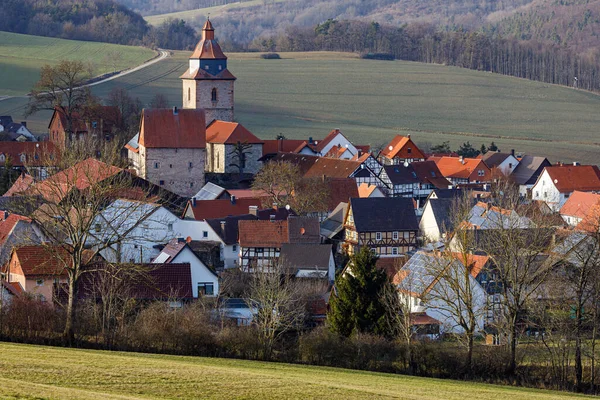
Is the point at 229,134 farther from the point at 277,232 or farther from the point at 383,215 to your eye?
the point at 277,232

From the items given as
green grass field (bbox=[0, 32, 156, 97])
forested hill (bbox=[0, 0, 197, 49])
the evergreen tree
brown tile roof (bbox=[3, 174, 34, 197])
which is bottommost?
the evergreen tree

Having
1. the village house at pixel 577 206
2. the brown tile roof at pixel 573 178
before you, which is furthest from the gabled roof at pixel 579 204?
the brown tile roof at pixel 573 178

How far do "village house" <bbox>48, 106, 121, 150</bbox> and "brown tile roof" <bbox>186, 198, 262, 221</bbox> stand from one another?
61.6 ft

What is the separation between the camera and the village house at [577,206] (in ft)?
187

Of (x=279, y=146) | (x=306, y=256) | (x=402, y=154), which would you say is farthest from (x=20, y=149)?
(x=306, y=256)

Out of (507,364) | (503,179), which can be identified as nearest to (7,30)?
(503,179)

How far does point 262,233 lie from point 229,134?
24074mm

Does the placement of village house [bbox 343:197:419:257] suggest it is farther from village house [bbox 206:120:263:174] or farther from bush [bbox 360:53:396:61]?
bush [bbox 360:53:396:61]

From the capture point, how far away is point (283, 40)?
516ft

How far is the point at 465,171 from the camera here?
75.4 meters

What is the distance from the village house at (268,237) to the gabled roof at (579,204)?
53.5ft

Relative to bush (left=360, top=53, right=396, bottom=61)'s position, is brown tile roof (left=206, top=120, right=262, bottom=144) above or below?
below

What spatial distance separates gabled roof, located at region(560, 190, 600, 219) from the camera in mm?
57406

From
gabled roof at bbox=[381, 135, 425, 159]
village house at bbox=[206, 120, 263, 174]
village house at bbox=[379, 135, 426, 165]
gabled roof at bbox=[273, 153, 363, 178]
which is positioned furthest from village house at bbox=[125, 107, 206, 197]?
gabled roof at bbox=[381, 135, 425, 159]
